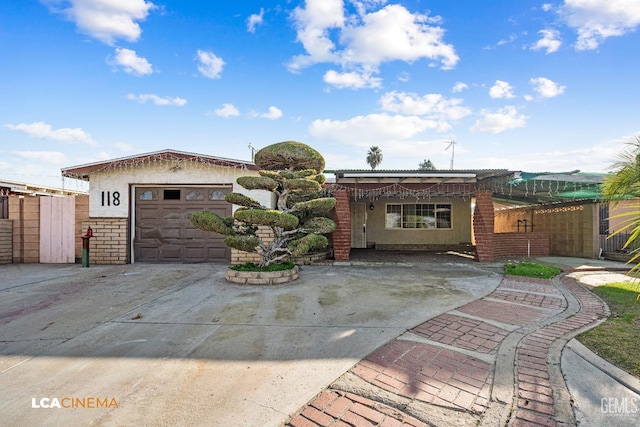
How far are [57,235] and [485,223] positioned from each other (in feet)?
41.6

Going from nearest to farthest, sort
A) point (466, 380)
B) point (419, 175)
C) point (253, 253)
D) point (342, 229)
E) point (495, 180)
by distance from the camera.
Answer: point (466, 380), point (419, 175), point (253, 253), point (495, 180), point (342, 229)

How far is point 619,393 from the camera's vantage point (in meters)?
2.28

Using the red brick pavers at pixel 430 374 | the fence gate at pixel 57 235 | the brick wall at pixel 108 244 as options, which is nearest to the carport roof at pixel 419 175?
the red brick pavers at pixel 430 374

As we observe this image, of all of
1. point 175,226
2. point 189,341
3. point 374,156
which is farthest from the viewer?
point 374,156

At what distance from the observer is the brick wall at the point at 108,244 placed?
8.67 meters

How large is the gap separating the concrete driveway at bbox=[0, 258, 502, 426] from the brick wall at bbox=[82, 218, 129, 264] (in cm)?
220

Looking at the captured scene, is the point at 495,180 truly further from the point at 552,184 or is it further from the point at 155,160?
the point at 155,160

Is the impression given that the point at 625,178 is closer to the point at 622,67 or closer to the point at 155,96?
the point at 622,67

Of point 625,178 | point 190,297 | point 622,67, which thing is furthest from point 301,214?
point 622,67

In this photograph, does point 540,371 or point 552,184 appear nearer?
point 540,371

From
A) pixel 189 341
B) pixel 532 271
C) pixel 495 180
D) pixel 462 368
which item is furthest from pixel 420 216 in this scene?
pixel 189 341

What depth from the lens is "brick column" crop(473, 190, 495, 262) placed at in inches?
360

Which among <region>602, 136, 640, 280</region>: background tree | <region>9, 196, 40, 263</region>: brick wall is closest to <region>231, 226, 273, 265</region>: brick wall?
<region>9, 196, 40, 263</region>: brick wall

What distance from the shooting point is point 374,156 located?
34.5m
